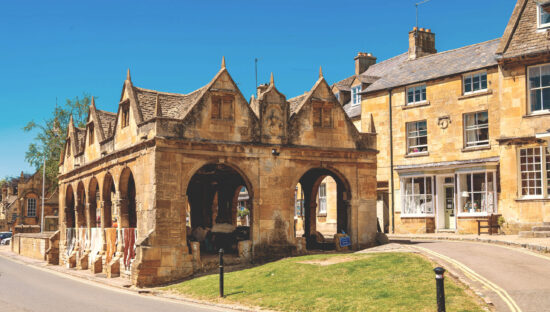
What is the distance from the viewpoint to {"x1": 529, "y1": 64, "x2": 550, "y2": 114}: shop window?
26625 millimetres

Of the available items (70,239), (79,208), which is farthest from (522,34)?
(70,239)

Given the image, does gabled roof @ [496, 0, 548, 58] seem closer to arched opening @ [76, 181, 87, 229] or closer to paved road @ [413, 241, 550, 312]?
paved road @ [413, 241, 550, 312]

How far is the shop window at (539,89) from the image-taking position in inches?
1048

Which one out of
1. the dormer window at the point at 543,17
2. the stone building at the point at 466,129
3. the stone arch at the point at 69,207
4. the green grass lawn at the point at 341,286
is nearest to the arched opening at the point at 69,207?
the stone arch at the point at 69,207

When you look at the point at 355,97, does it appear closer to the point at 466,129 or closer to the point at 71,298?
the point at 466,129

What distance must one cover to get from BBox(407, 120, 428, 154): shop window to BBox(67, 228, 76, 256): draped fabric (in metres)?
19.5

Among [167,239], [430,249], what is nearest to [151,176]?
[167,239]

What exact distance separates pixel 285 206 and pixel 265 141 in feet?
8.62

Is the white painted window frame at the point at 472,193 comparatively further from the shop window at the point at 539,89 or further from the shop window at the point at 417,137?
the shop window at the point at 539,89

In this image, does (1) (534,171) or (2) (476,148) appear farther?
(2) (476,148)

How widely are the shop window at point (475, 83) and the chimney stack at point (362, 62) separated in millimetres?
13745

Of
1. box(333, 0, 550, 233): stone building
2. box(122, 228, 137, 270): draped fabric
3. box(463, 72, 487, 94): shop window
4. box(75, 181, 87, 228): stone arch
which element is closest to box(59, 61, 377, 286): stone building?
box(122, 228, 137, 270): draped fabric

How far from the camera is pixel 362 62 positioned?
44844mm

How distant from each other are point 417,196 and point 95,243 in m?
17.7
